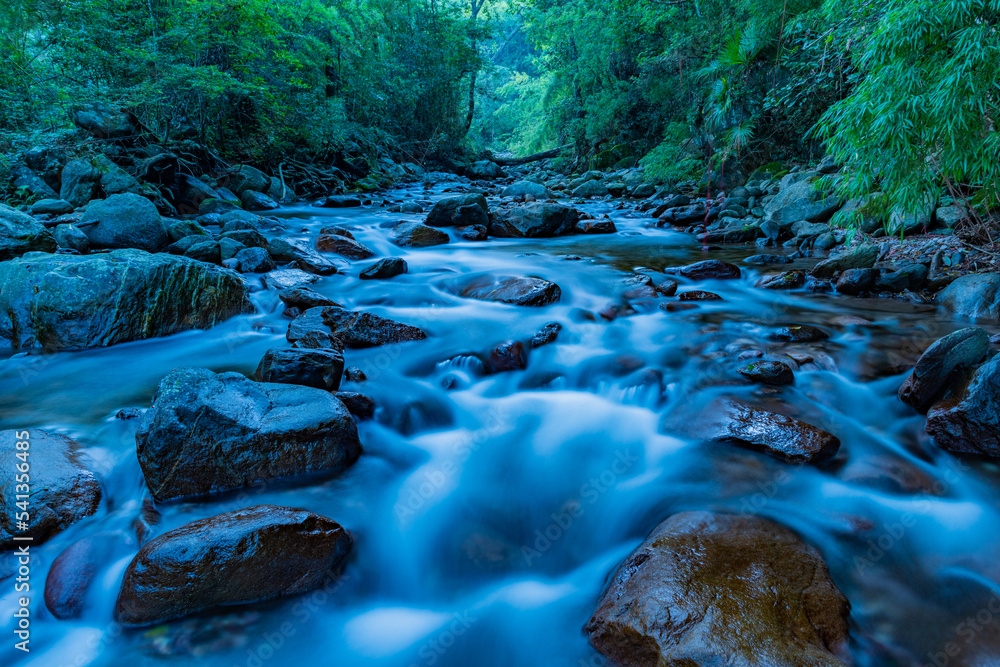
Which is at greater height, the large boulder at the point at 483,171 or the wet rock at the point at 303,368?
the large boulder at the point at 483,171

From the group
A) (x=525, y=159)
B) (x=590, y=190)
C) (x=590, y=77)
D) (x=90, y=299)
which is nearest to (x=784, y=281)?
(x=90, y=299)

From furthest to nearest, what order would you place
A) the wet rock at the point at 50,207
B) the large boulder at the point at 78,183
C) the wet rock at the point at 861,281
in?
1. the large boulder at the point at 78,183
2. the wet rock at the point at 50,207
3. the wet rock at the point at 861,281

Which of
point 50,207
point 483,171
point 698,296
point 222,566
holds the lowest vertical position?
point 222,566

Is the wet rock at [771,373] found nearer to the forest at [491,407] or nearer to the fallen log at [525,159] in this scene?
the forest at [491,407]

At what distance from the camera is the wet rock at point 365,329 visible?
4.63 m

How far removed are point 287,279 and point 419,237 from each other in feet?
10.9

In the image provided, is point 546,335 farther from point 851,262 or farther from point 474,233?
point 474,233

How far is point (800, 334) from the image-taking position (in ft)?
15.0

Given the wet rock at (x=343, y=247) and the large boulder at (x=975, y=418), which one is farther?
the wet rock at (x=343, y=247)

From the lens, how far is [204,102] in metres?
11.7

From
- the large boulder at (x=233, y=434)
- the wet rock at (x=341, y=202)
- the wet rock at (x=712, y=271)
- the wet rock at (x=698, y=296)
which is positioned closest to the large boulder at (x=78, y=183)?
the wet rock at (x=341, y=202)

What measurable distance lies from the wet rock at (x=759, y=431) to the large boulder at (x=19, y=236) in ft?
22.1

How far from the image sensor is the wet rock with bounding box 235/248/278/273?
21.4 ft

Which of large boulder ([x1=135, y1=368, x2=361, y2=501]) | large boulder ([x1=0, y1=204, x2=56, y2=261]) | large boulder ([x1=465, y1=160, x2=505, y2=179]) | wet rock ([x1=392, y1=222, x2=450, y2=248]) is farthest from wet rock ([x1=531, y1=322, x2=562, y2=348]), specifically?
large boulder ([x1=465, y1=160, x2=505, y2=179])
